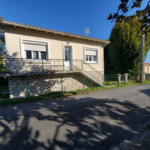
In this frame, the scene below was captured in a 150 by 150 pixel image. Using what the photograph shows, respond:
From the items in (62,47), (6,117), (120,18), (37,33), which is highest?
(37,33)

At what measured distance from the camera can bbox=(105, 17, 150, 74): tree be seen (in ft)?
37.0

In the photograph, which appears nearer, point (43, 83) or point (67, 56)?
point (43, 83)

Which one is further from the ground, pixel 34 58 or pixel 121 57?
pixel 121 57

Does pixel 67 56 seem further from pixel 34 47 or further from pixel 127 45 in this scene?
pixel 127 45

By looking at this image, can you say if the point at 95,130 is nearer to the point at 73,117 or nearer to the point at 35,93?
the point at 73,117

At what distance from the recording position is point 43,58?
7.48 meters

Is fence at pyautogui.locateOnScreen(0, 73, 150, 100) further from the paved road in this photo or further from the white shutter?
the paved road

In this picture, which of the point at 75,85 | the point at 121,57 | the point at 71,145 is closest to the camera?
the point at 71,145

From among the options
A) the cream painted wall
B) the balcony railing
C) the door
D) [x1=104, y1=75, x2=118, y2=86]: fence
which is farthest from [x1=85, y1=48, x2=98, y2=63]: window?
[x1=104, y1=75, x2=118, y2=86]: fence

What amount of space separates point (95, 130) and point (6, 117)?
10.3 feet

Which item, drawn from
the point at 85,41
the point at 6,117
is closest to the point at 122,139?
the point at 6,117

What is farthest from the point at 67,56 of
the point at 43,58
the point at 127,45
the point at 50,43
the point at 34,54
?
the point at 127,45

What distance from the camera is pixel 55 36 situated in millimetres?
7711

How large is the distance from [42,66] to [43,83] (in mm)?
1316
